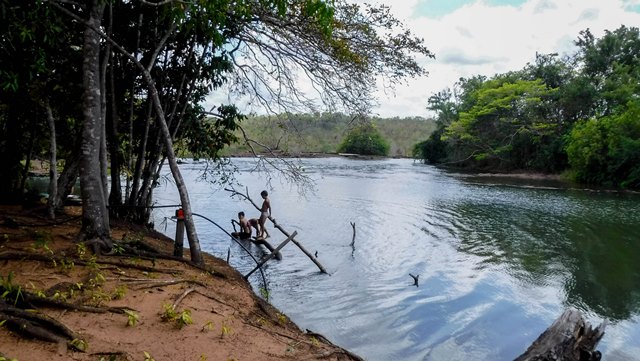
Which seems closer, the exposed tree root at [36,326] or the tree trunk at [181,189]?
the exposed tree root at [36,326]

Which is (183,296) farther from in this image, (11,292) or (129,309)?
(11,292)

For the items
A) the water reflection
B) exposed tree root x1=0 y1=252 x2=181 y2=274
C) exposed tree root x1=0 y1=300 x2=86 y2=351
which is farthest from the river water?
exposed tree root x1=0 y1=300 x2=86 y2=351

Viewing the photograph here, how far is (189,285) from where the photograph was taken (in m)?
7.04

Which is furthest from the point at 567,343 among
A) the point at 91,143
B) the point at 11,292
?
the point at 91,143

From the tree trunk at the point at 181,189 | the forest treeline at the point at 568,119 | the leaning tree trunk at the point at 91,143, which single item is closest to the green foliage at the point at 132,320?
the leaning tree trunk at the point at 91,143

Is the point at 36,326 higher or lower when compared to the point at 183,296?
higher

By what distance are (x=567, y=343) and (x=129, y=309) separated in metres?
5.15

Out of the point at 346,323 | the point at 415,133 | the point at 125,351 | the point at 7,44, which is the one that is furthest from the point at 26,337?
the point at 415,133

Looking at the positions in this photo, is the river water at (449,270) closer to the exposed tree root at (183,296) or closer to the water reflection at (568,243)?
the water reflection at (568,243)

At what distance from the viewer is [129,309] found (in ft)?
17.9

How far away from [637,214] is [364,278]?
19.5m

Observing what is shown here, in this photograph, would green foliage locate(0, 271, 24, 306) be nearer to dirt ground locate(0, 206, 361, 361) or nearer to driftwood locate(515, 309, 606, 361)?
dirt ground locate(0, 206, 361, 361)

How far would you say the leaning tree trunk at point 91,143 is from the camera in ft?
25.1

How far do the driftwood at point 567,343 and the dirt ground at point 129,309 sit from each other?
247cm
